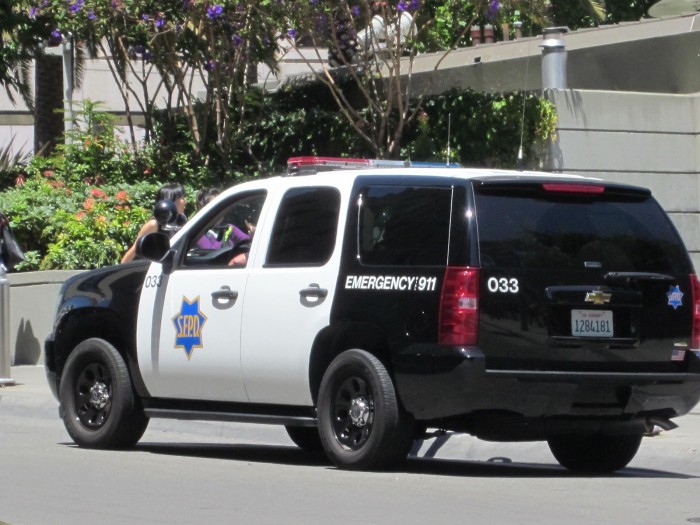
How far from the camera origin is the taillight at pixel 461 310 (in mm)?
8117

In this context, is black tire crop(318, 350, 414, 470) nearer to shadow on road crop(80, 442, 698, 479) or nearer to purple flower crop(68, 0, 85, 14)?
shadow on road crop(80, 442, 698, 479)

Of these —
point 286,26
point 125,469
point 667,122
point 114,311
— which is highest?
point 286,26

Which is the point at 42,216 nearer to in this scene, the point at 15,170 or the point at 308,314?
the point at 15,170

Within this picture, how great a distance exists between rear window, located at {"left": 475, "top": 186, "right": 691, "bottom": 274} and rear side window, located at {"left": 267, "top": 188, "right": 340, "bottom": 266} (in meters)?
1.04

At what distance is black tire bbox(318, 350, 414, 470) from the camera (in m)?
8.43

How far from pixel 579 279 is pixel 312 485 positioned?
192 centimetres

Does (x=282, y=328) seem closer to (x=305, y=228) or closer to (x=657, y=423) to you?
(x=305, y=228)

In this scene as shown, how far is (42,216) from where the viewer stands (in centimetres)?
1798

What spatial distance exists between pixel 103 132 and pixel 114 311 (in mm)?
11084

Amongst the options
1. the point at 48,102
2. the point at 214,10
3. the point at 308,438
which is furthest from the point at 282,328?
the point at 48,102

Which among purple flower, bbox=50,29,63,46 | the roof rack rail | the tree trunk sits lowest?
the roof rack rail

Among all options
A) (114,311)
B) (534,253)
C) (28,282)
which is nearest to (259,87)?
(28,282)

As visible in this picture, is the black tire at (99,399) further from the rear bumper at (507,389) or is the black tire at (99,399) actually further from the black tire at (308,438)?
the rear bumper at (507,389)

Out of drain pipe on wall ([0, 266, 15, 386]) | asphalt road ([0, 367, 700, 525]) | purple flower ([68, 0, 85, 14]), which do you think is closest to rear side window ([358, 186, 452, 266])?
asphalt road ([0, 367, 700, 525])
